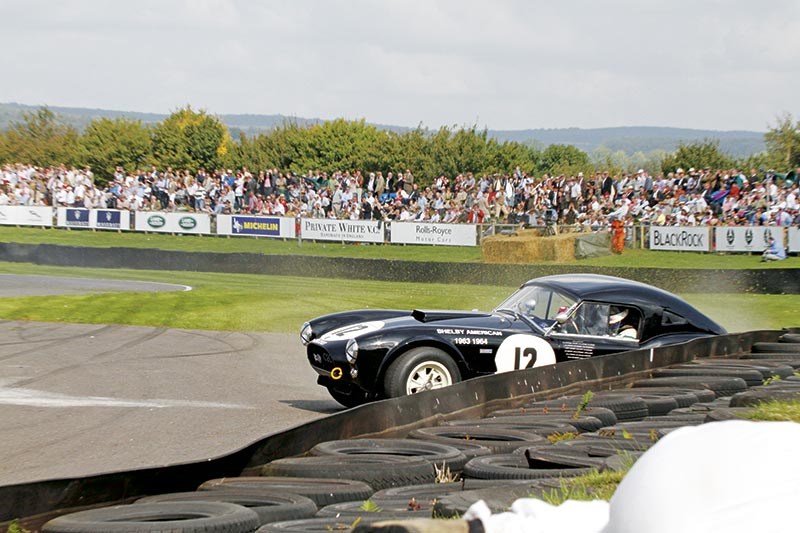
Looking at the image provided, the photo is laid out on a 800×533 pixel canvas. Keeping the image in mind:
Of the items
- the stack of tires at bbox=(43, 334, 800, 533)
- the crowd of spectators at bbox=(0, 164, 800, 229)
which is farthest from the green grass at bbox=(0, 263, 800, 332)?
the stack of tires at bbox=(43, 334, 800, 533)

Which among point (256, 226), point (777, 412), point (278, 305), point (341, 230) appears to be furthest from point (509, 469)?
point (256, 226)

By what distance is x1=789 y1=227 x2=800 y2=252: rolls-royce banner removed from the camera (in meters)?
27.4

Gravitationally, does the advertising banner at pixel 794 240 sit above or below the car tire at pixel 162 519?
above

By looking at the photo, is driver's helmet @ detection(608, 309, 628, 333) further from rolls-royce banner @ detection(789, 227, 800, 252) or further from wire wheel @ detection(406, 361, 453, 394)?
rolls-royce banner @ detection(789, 227, 800, 252)

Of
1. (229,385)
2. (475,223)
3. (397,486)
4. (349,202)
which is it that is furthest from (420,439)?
(349,202)

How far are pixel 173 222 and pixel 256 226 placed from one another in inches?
155

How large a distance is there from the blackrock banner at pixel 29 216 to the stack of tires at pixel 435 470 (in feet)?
127

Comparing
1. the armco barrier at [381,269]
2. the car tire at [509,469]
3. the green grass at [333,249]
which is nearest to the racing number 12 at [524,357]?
the car tire at [509,469]

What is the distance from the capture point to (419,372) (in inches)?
366

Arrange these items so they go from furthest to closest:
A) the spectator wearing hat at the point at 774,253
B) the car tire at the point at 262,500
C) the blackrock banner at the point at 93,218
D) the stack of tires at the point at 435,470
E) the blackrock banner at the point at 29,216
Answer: the blackrock banner at the point at 29,216
the blackrock banner at the point at 93,218
the spectator wearing hat at the point at 774,253
the car tire at the point at 262,500
the stack of tires at the point at 435,470

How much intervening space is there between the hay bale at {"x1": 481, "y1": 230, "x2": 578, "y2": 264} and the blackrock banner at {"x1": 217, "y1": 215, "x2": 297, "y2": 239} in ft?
32.5

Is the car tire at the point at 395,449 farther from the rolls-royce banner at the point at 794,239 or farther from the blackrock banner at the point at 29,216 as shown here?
the blackrock banner at the point at 29,216

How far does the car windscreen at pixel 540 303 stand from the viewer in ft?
32.8

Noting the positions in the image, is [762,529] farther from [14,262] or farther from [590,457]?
[14,262]
